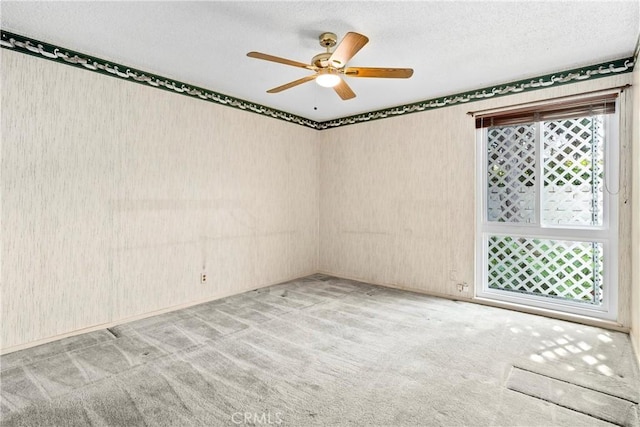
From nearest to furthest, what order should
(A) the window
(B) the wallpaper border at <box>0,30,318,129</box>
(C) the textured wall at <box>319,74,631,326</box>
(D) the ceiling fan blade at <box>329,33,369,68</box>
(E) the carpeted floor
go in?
(E) the carpeted floor < (D) the ceiling fan blade at <box>329,33,369,68</box> < (B) the wallpaper border at <box>0,30,318,129</box> < (A) the window < (C) the textured wall at <box>319,74,631,326</box>

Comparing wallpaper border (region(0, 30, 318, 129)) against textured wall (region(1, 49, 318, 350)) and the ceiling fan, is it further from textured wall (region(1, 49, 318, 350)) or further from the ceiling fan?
the ceiling fan

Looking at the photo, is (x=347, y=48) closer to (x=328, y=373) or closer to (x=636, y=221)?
(x=328, y=373)

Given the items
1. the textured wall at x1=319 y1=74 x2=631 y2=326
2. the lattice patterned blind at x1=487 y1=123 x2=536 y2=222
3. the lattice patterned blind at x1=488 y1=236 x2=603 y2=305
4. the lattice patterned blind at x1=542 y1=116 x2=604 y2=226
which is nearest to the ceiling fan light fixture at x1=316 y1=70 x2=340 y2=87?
the textured wall at x1=319 y1=74 x2=631 y2=326

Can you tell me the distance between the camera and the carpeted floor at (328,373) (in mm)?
1759

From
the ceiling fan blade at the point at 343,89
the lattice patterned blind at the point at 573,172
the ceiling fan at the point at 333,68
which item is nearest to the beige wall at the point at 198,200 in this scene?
the lattice patterned blind at the point at 573,172

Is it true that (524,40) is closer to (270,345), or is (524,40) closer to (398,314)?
(398,314)

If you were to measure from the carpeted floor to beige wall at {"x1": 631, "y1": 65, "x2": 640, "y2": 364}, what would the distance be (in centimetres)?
19

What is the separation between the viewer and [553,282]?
3785 mm

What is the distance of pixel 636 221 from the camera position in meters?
2.58

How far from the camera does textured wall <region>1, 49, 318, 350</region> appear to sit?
2547 millimetres

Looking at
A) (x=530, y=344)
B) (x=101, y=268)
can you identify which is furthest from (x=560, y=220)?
(x=101, y=268)

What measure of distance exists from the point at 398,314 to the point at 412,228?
51.2 inches

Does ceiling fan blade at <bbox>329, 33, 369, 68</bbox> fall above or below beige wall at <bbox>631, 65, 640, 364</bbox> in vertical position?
above

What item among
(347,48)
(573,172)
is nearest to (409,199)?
(573,172)
